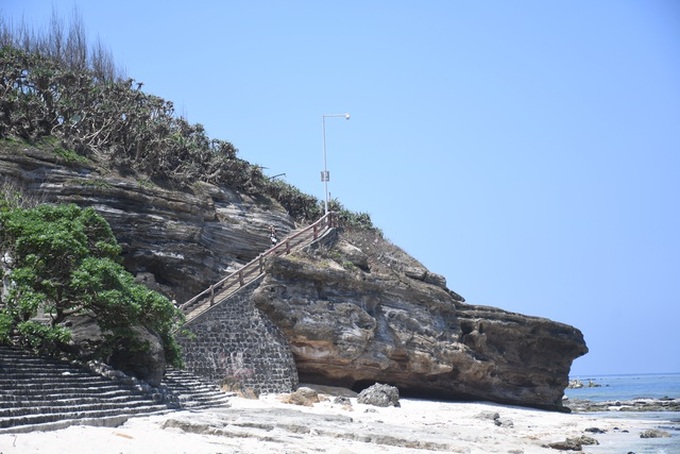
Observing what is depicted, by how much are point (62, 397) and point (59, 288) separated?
4170mm

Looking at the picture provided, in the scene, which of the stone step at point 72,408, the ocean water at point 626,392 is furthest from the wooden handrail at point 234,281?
the ocean water at point 626,392

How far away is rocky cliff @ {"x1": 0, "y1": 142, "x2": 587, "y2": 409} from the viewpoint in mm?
30062

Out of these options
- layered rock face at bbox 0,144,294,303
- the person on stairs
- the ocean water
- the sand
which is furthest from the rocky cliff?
the ocean water

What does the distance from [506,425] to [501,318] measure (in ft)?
36.7

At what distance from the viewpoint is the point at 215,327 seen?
28406mm

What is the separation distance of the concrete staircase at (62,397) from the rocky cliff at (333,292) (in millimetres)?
8689

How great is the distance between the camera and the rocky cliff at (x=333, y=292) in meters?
30.1

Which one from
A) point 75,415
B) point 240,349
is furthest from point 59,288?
point 240,349

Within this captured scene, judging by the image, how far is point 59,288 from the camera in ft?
68.6

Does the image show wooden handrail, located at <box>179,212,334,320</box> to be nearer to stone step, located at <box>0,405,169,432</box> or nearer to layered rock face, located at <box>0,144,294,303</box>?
layered rock face, located at <box>0,144,294,303</box>

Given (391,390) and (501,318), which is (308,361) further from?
(501,318)

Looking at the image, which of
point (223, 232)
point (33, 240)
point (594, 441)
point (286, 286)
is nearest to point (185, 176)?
point (223, 232)

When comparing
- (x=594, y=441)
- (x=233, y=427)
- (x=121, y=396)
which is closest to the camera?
(x=233, y=427)

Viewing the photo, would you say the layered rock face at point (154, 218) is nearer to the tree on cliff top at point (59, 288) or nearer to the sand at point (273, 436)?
the sand at point (273, 436)
